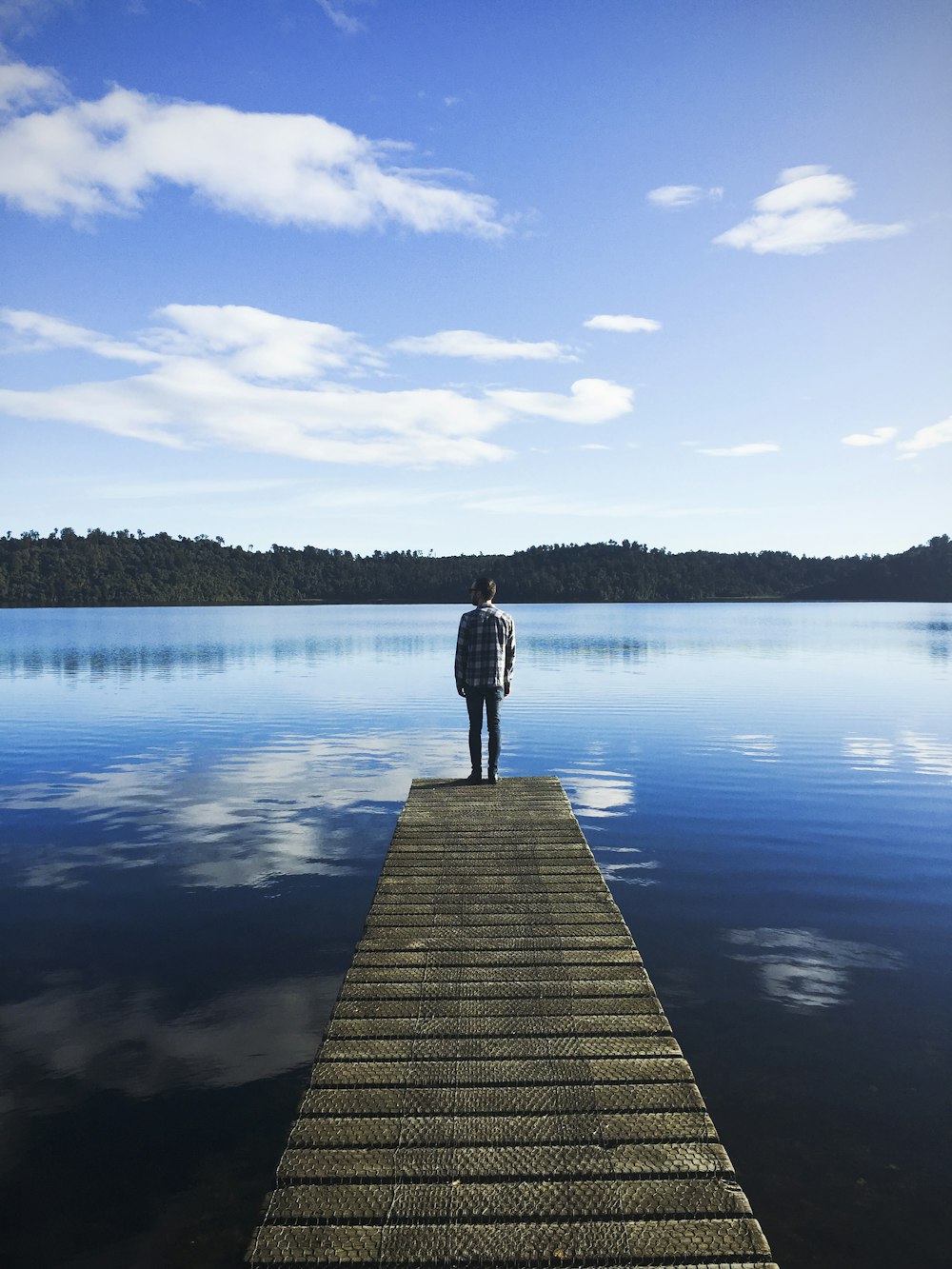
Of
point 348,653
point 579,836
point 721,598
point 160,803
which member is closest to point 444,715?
point 160,803

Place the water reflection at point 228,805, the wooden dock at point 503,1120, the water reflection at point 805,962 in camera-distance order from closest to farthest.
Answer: the wooden dock at point 503,1120, the water reflection at point 805,962, the water reflection at point 228,805

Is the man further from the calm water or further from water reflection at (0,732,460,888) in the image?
water reflection at (0,732,460,888)

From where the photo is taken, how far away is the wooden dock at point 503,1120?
3699 millimetres

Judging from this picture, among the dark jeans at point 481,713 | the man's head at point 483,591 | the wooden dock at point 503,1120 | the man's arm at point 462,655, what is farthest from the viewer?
the dark jeans at point 481,713

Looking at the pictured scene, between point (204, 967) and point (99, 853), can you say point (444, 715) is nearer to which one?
point (99, 853)

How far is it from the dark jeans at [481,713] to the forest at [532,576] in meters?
163

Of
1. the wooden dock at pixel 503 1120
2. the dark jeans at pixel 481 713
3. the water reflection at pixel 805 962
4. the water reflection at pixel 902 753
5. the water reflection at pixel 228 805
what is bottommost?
the water reflection at pixel 228 805

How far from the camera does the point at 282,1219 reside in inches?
151

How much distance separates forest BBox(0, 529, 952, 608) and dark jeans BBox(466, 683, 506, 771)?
163 m

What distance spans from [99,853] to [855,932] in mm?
10053

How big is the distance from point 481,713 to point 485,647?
3.45 feet

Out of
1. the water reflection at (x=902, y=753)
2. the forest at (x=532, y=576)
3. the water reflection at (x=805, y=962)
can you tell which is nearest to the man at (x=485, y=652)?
the water reflection at (x=805, y=962)

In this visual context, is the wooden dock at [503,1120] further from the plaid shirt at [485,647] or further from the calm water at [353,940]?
the plaid shirt at [485,647]

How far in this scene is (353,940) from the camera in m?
9.29
